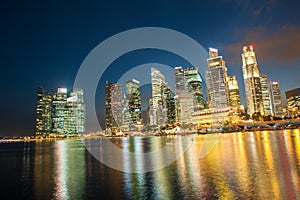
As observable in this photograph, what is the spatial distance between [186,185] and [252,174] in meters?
5.68

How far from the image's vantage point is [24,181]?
20.8 metres

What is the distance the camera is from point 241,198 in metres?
11.9

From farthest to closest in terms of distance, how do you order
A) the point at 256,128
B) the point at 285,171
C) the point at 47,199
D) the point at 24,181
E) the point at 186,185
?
1. the point at 256,128
2. the point at 24,181
3. the point at 285,171
4. the point at 186,185
5. the point at 47,199

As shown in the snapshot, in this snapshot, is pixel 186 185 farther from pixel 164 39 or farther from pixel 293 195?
pixel 164 39

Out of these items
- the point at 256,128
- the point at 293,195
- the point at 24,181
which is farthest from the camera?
the point at 256,128

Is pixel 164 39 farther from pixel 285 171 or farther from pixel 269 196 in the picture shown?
pixel 269 196

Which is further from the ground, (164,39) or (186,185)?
(164,39)

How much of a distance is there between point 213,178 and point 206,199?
521 centimetres

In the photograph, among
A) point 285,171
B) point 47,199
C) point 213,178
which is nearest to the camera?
point 47,199

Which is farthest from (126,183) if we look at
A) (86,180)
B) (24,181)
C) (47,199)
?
(24,181)

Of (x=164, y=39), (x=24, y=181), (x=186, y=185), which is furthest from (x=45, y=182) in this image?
(x=164, y=39)

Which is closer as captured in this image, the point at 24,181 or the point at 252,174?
the point at 252,174

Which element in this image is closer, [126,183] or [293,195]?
[293,195]

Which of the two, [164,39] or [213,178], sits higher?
[164,39]
